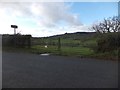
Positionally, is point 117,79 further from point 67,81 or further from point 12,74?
point 12,74

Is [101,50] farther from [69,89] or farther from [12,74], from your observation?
[69,89]

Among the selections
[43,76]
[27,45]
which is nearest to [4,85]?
[43,76]

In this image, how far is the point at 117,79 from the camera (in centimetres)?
962

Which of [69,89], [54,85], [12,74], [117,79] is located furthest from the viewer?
[12,74]

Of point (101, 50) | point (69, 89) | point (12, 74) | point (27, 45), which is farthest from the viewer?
point (27, 45)

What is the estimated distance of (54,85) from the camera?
8.21 meters

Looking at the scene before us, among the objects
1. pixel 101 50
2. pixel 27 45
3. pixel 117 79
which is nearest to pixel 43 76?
pixel 117 79

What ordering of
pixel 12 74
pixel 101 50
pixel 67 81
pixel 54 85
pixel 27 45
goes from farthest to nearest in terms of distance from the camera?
pixel 27 45 < pixel 101 50 < pixel 12 74 < pixel 67 81 < pixel 54 85

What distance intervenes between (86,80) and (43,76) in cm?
183

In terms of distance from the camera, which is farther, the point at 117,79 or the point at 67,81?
the point at 117,79

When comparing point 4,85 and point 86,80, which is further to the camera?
point 86,80

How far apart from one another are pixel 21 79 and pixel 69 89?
92.9 inches

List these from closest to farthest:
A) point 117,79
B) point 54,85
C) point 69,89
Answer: point 69,89, point 54,85, point 117,79

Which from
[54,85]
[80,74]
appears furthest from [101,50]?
[54,85]
